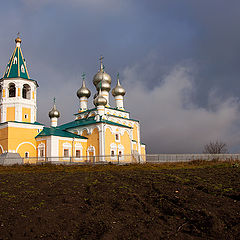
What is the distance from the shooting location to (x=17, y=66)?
24.5m

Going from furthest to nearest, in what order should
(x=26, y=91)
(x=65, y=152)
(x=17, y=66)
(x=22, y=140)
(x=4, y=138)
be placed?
1. (x=65, y=152)
2. (x=26, y=91)
3. (x=17, y=66)
4. (x=22, y=140)
5. (x=4, y=138)

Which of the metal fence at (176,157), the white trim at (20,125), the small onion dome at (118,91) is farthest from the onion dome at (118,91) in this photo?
the metal fence at (176,157)

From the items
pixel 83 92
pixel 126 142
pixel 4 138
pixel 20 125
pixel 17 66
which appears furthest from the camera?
pixel 83 92

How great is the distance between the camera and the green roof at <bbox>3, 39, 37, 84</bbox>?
2417 cm

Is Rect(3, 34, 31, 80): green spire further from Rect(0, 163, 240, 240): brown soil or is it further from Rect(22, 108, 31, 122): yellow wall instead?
Rect(0, 163, 240, 240): brown soil

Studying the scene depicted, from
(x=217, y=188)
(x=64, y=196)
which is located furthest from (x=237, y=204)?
(x=64, y=196)

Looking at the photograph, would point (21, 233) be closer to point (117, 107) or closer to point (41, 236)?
point (41, 236)

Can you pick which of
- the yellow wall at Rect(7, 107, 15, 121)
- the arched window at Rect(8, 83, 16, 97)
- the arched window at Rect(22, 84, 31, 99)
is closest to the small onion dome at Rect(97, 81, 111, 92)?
the arched window at Rect(22, 84, 31, 99)

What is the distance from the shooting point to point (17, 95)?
77.7 feet

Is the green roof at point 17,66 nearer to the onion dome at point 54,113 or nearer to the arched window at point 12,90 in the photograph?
the arched window at point 12,90

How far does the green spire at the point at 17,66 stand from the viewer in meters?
24.2

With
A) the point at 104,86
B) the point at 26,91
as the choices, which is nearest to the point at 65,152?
the point at 26,91

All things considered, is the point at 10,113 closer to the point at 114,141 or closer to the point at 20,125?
the point at 20,125

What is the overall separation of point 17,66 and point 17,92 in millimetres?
2552
